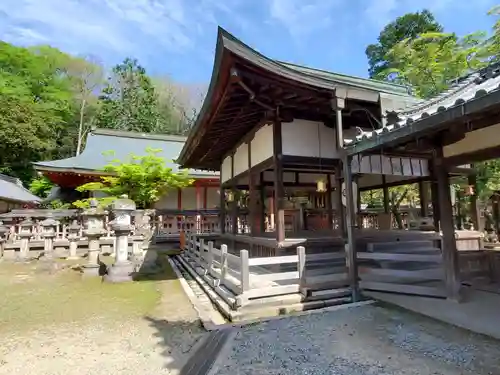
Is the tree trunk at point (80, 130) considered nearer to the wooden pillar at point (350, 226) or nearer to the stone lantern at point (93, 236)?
the stone lantern at point (93, 236)

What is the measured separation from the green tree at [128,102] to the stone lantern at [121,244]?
91.6ft

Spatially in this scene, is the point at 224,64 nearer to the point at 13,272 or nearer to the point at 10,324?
the point at 10,324

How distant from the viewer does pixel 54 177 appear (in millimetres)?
17328

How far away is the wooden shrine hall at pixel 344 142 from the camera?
4.93 metres

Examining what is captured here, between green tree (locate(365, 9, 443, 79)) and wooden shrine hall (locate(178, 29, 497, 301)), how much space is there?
71.4ft

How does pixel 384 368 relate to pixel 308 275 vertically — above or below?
below

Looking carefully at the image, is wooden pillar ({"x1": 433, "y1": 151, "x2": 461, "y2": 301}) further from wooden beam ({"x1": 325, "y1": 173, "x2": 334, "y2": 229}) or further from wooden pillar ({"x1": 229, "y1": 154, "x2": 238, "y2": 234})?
wooden pillar ({"x1": 229, "y1": 154, "x2": 238, "y2": 234})

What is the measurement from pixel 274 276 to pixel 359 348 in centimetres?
201

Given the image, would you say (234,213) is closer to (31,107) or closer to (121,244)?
(121,244)

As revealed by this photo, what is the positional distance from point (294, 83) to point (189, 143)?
14.6 feet

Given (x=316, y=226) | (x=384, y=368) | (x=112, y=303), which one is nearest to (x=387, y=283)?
(x=384, y=368)

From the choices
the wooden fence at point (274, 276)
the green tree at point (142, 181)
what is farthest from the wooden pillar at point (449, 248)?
the green tree at point (142, 181)

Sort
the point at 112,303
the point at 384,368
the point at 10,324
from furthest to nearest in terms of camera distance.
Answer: the point at 112,303
the point at 10,324
the point at 384,368

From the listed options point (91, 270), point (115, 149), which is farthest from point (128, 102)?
point (91, 270)
